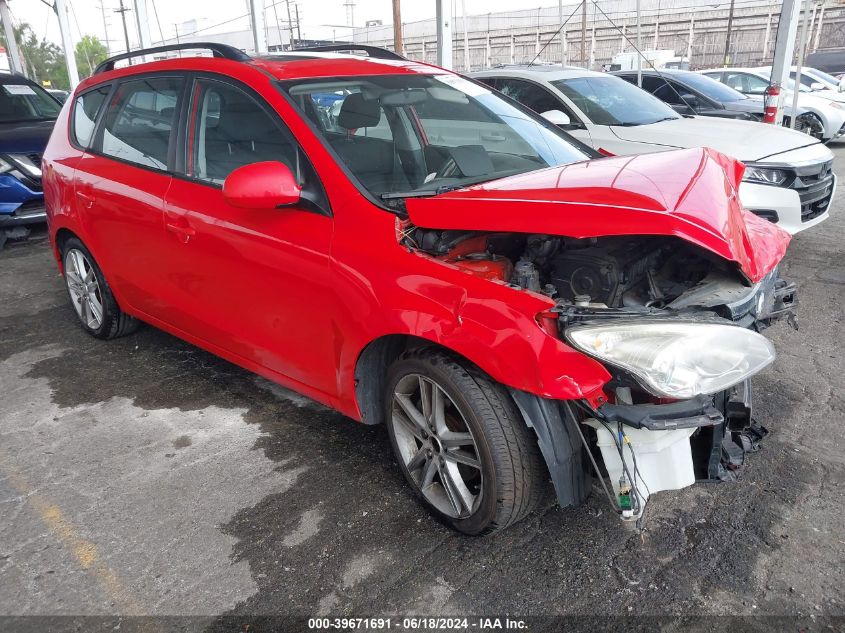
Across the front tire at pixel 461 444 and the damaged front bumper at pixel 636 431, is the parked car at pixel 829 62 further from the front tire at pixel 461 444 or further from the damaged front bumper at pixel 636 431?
the front tire at pixel 461 444

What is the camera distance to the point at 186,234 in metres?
3.21

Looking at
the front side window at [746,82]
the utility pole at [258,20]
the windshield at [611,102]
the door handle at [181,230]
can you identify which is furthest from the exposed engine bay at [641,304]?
the front side window at [746,82]

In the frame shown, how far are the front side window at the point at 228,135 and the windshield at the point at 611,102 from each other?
174 inches

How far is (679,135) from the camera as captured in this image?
6.25 meters

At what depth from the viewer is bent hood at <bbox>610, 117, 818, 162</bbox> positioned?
595cm

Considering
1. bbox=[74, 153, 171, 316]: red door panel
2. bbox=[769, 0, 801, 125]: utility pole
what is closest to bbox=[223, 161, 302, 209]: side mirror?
bbox=[74, 153, 171, 316]: red door panel

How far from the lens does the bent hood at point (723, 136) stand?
19.5 ft

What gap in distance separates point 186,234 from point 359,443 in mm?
1266

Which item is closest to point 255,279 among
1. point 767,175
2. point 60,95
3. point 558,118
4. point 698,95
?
point 558,118

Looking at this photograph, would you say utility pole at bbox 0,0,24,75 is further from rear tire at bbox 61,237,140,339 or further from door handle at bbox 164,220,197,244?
door handle at bbox 164,220,197,244

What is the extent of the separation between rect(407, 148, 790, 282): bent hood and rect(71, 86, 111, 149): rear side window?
8.44 ft

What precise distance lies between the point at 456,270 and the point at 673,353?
72 centimetres

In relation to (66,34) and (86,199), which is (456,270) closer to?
(86,199)

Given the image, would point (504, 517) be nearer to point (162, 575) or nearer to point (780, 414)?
point (162, 575)
